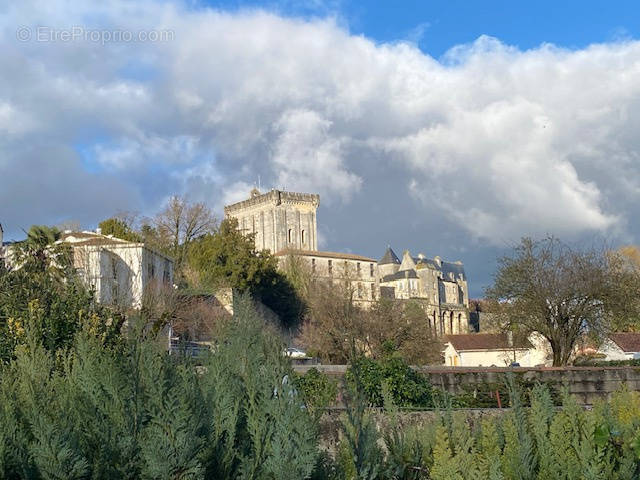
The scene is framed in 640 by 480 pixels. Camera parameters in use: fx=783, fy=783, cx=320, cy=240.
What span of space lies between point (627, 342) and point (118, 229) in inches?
1434

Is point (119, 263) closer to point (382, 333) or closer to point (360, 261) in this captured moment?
point (382, 333)

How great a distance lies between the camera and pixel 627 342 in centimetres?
5212

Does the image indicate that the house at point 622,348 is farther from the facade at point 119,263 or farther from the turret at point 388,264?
the turret at point 388,264

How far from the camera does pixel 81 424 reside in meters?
5.34

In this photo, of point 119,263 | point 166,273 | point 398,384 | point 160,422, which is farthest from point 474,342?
point 160,422

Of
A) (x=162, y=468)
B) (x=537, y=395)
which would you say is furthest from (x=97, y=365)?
(x=537, y=395)

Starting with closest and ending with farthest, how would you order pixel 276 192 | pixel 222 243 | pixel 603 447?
pixel 603 447, pixel 222 243, pixel 276 192

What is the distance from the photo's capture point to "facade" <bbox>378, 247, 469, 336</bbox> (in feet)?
374

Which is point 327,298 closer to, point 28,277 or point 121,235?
point 121,235

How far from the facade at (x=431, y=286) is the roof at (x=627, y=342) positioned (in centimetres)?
5387

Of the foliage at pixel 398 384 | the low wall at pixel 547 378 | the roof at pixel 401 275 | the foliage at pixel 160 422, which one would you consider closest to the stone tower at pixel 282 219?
the roof at pixel 401 275

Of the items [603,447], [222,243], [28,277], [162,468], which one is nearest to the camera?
[162,468]

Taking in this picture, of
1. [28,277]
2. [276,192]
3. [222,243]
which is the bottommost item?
[28,277]

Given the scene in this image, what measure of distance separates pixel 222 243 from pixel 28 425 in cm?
4968
